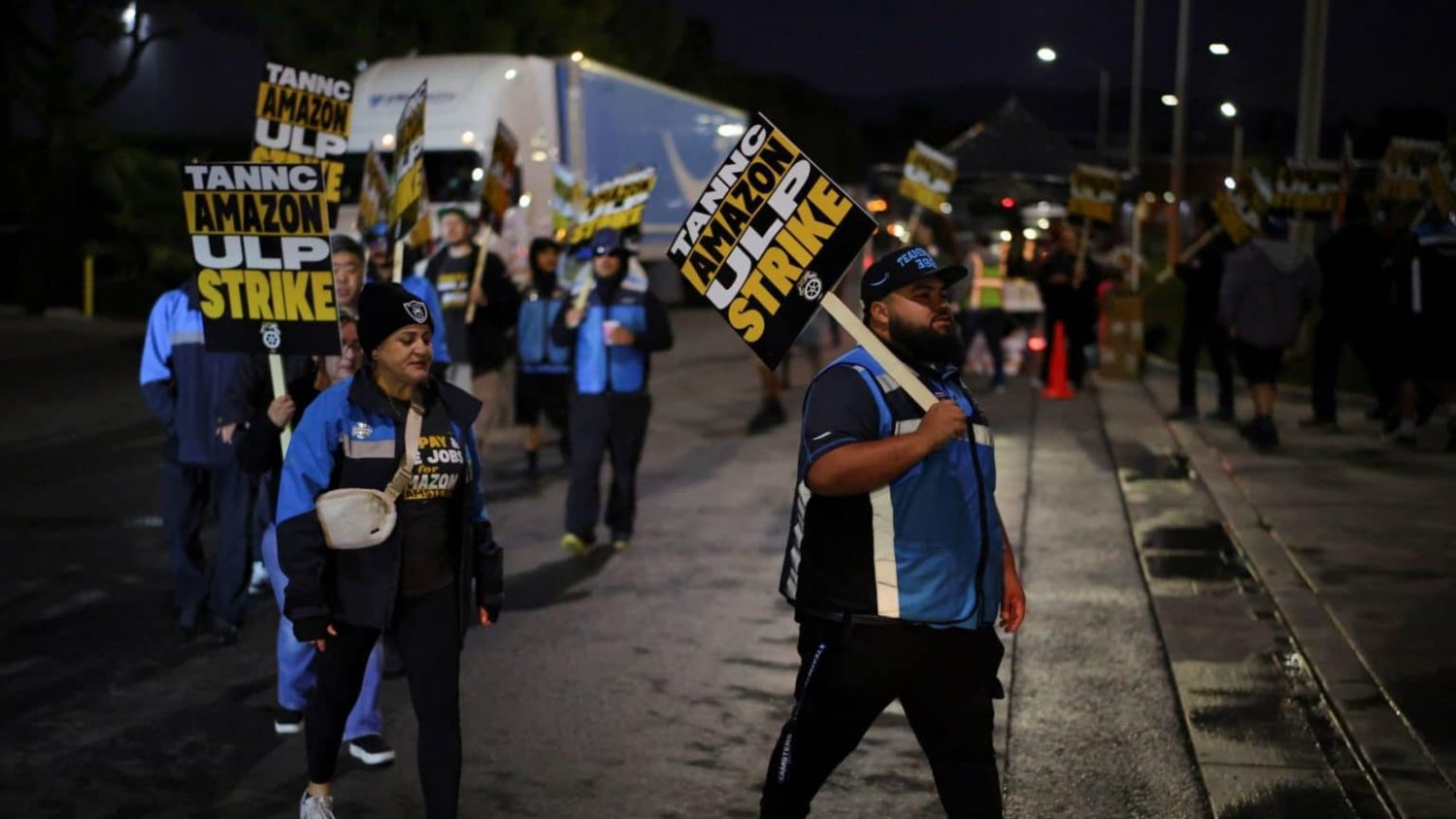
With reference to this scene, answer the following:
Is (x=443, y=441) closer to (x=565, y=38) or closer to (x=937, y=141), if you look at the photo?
(x=565, y=38)

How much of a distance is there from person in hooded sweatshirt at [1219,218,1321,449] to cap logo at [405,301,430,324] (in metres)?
10.1

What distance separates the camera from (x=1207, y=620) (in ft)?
28.1

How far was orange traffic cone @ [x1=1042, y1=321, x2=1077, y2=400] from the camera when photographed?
1923cm

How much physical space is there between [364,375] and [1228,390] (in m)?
12.8

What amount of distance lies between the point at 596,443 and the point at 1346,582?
414 centimetres

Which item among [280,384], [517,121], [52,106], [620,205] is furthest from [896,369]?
[52,106]

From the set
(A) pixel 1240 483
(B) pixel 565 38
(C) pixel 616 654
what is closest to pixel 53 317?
(B) pixel 565 38

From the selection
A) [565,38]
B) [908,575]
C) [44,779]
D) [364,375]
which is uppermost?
[565,38]

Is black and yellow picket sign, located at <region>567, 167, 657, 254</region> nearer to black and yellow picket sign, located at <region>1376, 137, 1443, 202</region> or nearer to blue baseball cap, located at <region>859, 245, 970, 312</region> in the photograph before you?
blue baseball cap, located at <region>859, 245, 970, 312</region>

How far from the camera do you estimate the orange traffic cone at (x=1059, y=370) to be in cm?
1923

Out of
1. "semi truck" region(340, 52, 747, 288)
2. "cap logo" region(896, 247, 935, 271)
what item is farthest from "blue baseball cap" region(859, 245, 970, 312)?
"semi truck" region(340, 52, 747, 288)

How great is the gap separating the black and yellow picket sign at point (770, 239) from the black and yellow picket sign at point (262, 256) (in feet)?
6.84

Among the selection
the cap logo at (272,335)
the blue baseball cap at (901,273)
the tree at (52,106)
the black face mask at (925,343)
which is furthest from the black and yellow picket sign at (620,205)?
the tree at (52,106)

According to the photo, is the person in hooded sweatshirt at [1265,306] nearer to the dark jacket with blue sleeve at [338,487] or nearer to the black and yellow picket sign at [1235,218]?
the black and yellow picket sign at [1235,218]
